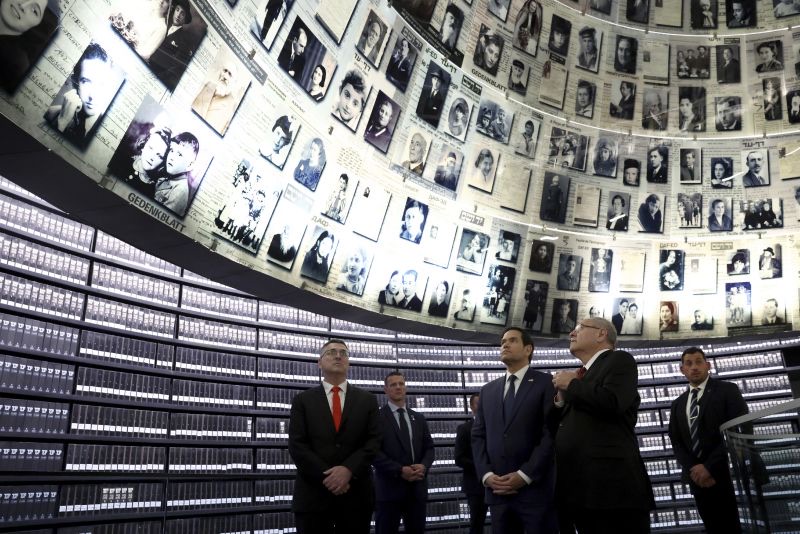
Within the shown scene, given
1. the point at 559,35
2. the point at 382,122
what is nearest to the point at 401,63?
the point at 382,122

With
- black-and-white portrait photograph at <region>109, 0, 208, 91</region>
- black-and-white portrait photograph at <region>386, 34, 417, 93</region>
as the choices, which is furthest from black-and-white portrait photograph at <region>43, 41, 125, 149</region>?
black-and-white portrait photograph at <region>386, 34, 417, 93</region>

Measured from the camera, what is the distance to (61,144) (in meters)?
2.99

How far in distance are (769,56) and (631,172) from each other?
5.02 ft

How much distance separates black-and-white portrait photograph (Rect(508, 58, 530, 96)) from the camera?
571 centimetres

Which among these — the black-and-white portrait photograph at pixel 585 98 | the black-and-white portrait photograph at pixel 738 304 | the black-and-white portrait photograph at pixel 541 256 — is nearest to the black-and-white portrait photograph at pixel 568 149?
the black-and-white portrait photograph at pixel 585 98

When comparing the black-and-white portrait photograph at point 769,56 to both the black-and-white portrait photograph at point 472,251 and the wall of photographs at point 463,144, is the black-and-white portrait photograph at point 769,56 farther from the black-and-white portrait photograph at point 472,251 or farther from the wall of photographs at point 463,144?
the black-and-white portrait photograph at point 472,251

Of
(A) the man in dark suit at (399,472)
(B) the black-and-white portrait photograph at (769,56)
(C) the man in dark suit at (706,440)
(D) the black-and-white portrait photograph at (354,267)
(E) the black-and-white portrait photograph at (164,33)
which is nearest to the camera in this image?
(E) the black-and-white portrait photograph at (164,33)

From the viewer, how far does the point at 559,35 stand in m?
5.96

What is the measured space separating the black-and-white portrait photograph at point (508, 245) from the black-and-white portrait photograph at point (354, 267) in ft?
4.26

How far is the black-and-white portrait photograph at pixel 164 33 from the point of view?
324cm

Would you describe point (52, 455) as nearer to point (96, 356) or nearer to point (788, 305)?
point (96, 356)

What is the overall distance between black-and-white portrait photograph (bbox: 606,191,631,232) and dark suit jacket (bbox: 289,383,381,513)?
3.30 m

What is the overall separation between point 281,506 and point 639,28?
617cm

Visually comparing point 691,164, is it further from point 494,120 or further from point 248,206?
point 248,206
